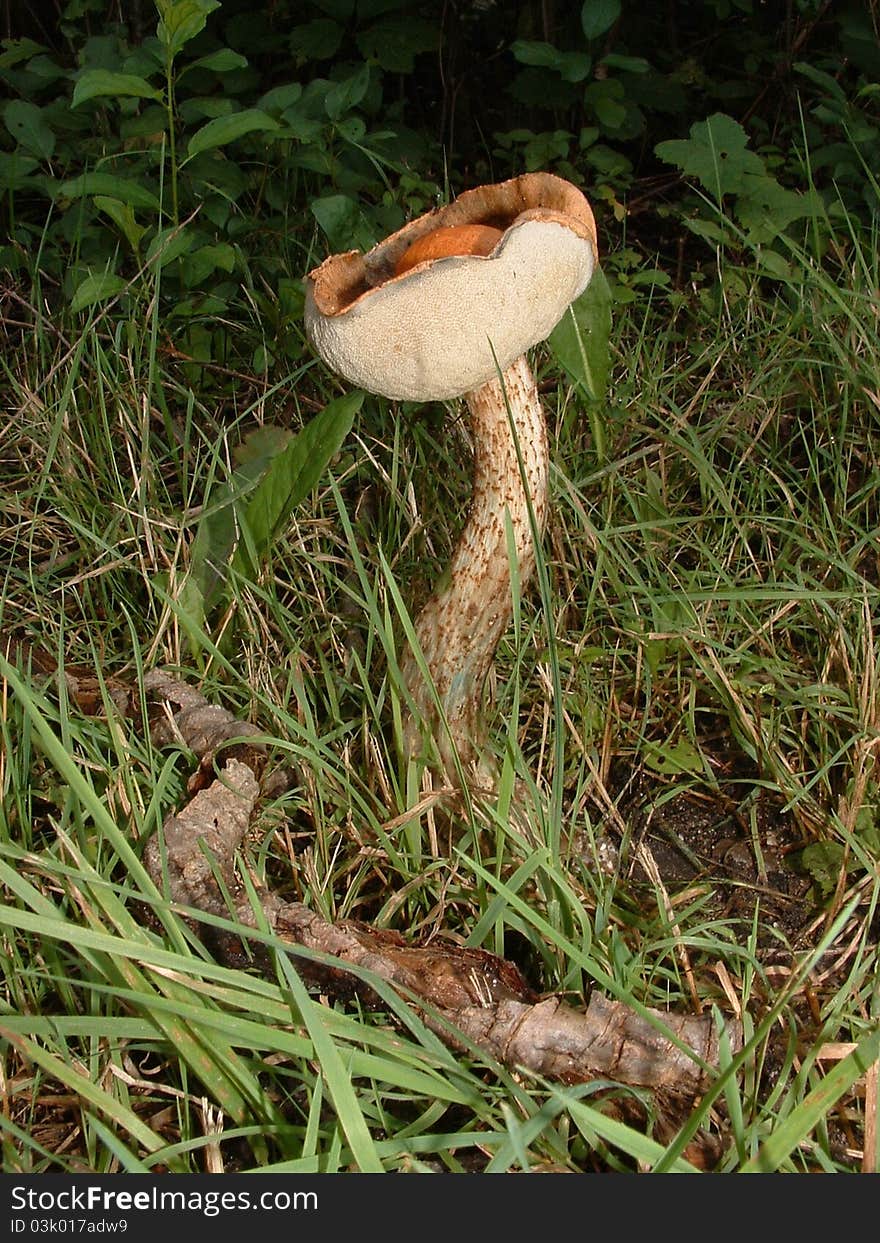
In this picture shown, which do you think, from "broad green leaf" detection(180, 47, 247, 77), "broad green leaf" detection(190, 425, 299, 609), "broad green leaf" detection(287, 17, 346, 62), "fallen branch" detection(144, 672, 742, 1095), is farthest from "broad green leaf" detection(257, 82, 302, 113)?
"fallen branch" detection(144, 672, 742, 1095)

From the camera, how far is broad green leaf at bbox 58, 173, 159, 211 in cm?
214

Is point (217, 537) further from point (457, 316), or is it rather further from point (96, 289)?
Answer: point (457, 316)

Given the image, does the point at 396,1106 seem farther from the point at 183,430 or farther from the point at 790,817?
the point at 183,430

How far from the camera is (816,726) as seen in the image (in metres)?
1.82

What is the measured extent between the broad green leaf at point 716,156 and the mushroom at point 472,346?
3.57 ft

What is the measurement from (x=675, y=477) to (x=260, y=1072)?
145 centimetres

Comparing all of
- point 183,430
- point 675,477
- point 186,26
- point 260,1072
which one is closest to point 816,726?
point 675,477

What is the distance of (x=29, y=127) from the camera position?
247cm

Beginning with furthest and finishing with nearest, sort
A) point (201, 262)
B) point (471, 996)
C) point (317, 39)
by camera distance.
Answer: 1. point (317, 39)
2. point (201, 262)
3. point (471, 996)

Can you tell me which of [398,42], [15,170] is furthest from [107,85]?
[398,42]

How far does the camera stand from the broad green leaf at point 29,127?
96.8 inches

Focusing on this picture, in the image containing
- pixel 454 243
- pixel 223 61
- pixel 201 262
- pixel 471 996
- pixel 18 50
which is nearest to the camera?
pixel 471 996

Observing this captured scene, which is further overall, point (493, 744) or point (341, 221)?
point (341, 221)

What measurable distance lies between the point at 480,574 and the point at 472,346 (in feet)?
1.28
